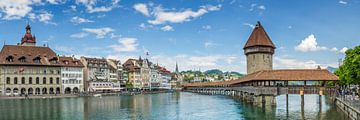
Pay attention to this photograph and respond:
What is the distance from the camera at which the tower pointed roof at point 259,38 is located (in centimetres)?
7875

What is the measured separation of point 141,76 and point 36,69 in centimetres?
5228

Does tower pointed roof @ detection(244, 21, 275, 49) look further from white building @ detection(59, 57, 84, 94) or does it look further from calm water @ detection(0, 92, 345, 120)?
white building @ detection(59, 57, 84, 94)

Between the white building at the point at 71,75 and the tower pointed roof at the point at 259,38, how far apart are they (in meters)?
48.1

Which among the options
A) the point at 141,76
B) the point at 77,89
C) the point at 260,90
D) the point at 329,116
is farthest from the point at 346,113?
the point at 141,76

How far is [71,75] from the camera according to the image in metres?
109

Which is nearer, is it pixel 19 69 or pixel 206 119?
pixel 206 119

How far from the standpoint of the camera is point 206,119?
3734 centimetres

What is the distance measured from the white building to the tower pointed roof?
158 feet

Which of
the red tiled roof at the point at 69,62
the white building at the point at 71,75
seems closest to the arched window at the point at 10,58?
the red tiled roof at the point at 69,62

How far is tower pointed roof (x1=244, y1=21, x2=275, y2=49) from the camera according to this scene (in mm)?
78750

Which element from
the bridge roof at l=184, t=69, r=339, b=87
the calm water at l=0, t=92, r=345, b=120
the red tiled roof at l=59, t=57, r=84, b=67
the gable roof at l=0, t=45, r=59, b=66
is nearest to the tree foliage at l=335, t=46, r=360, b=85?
the bridge roof at l=184, t=69, r=339, b=87

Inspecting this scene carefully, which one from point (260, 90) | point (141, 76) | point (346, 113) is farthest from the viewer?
point (141, 76)

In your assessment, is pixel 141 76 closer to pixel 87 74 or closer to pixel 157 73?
pixel 157 73

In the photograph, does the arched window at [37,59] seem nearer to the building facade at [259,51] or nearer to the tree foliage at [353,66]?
the building facade at [259,51]
